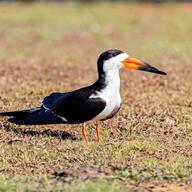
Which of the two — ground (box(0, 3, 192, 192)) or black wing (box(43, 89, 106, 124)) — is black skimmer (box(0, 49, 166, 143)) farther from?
ground (box(0, 3, 192, 192))

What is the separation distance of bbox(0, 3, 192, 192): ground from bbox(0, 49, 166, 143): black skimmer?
0.25 metres

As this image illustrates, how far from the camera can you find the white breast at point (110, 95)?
7715mm

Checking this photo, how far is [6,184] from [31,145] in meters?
1.57

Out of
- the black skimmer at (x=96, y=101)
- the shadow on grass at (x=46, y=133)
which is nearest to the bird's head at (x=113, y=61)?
the black skimmer at (x=96, y=101)

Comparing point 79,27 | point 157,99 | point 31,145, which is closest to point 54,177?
point 31,145

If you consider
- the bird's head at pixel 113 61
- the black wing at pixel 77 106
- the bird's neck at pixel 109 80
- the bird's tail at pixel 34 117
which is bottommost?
the bird's tail at pixel 34 117

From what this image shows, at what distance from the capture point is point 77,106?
25.7 feet

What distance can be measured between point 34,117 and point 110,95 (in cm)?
88

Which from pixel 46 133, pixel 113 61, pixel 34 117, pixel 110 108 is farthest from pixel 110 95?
pixel 46 133

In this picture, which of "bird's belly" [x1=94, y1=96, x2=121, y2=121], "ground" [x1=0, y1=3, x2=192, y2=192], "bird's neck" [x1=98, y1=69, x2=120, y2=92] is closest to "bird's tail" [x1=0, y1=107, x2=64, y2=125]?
"ground" [x1=0, y1=3, x2=192, y2=192]

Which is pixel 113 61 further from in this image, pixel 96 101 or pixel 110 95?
pixel 96 101

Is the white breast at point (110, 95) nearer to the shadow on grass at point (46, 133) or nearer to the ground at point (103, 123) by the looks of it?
the ground at point (103, 123)

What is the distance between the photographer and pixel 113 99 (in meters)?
7.75

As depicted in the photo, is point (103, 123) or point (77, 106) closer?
point (77, 106)
